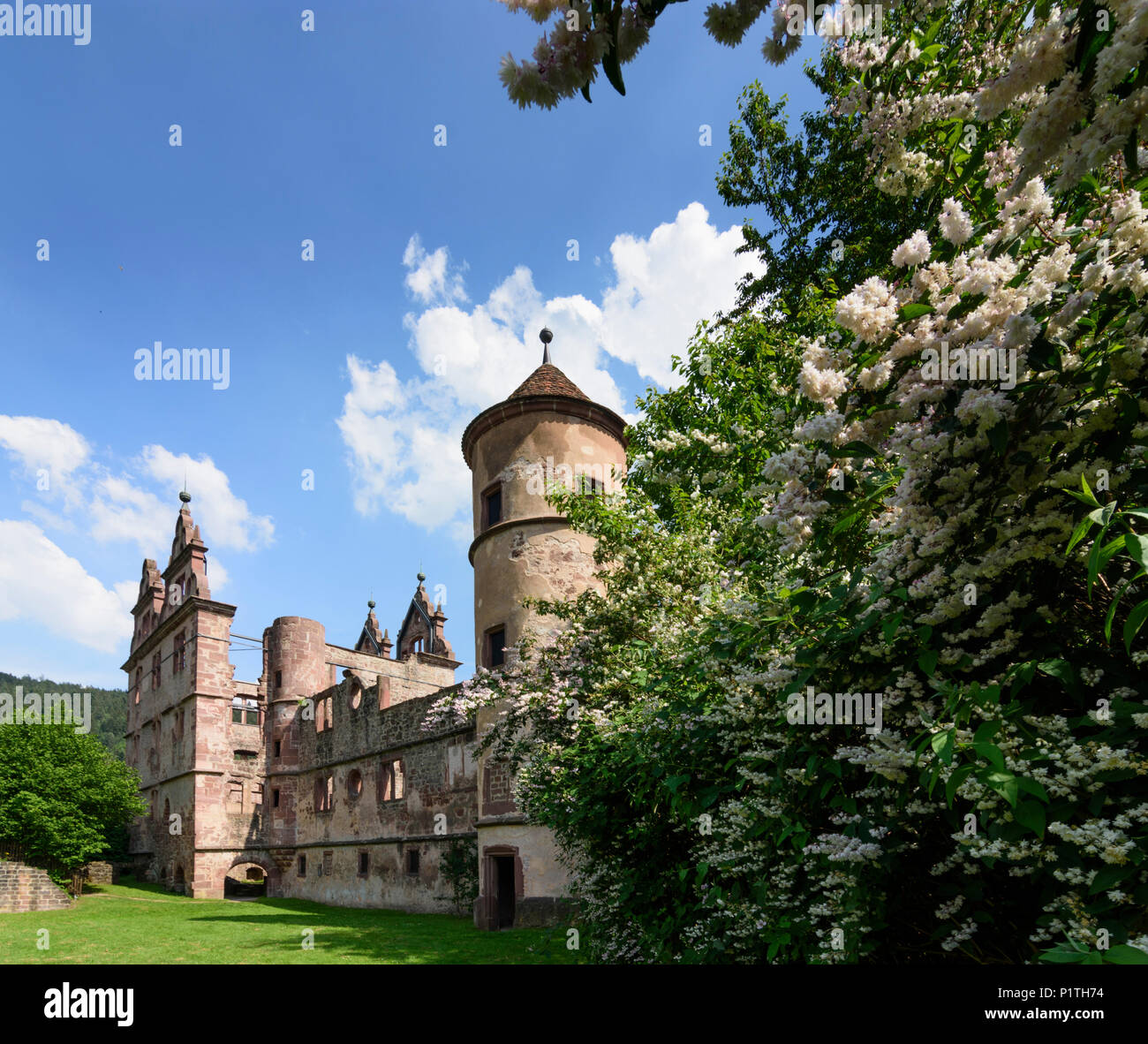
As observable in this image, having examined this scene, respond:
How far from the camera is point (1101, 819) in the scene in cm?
225

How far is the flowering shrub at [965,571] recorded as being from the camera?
225 centimetres

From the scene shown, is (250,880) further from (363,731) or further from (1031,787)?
(1031,787)

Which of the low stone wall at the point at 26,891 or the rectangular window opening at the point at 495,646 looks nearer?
the rectangular window opening at the point at 495,646

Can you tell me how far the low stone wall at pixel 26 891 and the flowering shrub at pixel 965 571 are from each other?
2393 centimetres

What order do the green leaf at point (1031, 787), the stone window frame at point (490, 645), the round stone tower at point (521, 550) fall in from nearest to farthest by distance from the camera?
the green leaf at point (1031, 787) → the round stone tower at point (521, 550) → the stone window frame at point (490, 645)

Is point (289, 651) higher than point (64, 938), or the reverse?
point (289, 651)

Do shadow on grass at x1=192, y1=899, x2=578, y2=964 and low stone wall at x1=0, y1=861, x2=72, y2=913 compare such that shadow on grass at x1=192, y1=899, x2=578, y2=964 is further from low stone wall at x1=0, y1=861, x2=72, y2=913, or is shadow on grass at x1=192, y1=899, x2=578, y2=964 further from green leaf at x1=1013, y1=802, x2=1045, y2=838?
green leaf at x1=1013, y1=802, x2=1045, y2=838

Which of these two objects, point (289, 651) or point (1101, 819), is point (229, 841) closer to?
point (289, 651)

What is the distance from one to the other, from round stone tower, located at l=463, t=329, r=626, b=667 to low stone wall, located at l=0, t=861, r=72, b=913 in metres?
16.8

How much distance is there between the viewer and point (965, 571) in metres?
2.72

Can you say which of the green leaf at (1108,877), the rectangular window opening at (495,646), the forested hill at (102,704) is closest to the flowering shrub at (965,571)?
the green leaf at (1108,877)

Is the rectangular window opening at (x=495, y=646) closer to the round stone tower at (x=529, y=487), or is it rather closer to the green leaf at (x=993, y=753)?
the round stone tower at (x=529, y=487)

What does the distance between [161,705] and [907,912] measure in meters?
38.5
